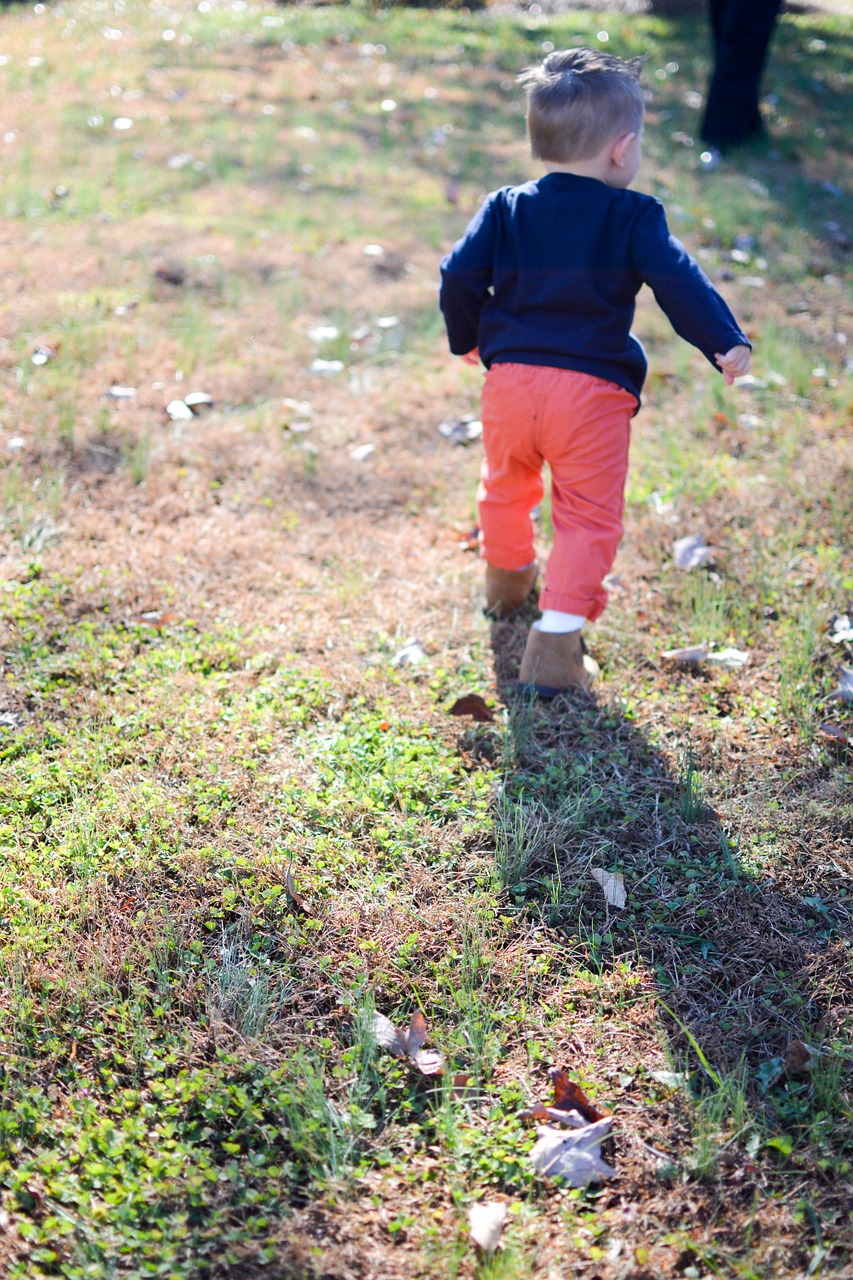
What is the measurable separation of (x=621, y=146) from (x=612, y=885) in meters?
1.85

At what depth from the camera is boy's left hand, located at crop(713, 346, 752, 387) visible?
2.54 meters

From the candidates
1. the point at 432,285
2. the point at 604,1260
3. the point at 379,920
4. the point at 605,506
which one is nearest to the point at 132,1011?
the point at 379,920

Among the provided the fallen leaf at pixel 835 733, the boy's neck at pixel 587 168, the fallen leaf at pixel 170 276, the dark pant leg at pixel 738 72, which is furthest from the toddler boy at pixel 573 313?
the dark pant leg at pixel 738 72

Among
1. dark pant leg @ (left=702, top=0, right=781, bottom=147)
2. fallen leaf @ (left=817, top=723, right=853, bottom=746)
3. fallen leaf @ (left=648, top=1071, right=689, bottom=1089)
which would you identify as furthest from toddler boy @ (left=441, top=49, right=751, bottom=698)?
dark pant leg @ (left=702, top=0, right=781, bottom=147)

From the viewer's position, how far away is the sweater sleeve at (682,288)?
8.37 feet

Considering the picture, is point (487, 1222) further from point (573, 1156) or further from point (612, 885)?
point (612, 885)

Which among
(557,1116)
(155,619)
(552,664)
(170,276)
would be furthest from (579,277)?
(170,276)

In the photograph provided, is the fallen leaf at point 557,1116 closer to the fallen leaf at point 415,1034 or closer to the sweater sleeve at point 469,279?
the fallen leaf at point 415,1034

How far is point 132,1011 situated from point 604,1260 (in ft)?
3.10

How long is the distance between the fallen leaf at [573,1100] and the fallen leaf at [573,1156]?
0.05m

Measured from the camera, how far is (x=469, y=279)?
2.84 meters

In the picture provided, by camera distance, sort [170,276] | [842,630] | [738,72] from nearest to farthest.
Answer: [842,630] → [170,276] → [738,72]

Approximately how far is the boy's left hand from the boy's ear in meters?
0.59

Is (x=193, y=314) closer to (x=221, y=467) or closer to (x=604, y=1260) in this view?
(x=221, y=467)
